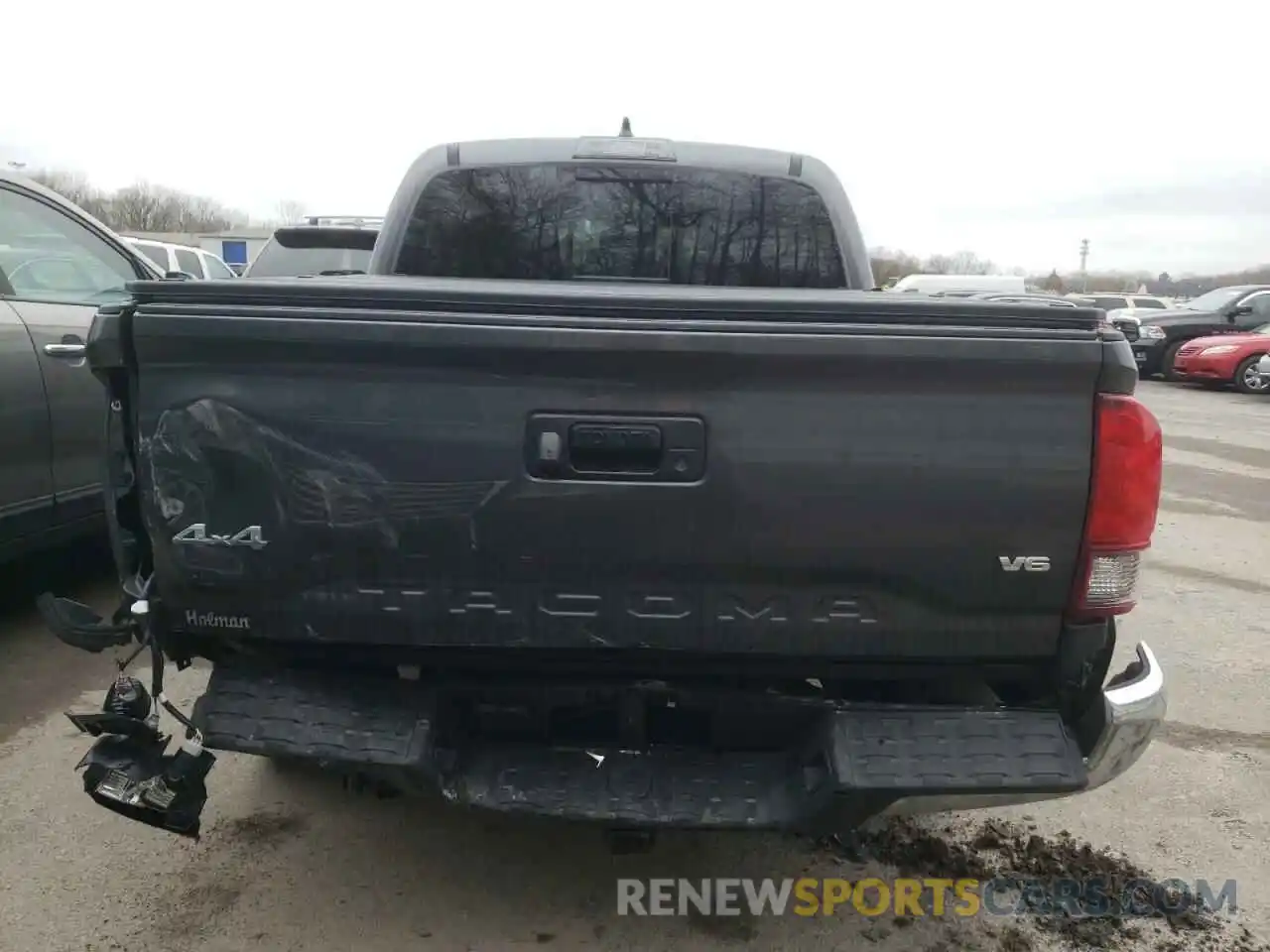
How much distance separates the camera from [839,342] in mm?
2111

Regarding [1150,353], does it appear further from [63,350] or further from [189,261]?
[63,350]

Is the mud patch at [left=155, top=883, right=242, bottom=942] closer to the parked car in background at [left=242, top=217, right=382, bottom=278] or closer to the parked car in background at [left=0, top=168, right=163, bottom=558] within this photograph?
the parked car in background at [left=0, top=168, right=163, bottom=558]

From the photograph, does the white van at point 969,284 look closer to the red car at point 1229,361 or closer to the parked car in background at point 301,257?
the red car at point 1229,361

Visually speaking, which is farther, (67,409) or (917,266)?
(917,266)

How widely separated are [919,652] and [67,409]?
3.73 metres

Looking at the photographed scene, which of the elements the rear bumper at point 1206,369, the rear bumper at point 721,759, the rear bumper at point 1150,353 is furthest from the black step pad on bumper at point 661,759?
the rear bumper at point 1150,353

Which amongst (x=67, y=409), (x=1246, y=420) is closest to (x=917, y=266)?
(x=1246, y=420)

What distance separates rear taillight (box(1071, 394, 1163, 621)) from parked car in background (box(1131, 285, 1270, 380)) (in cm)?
1977

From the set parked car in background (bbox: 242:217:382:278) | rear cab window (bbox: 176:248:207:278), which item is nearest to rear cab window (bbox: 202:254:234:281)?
rear cab window (bbox: 176:248:207:278)

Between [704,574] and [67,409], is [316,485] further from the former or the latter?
→ [67,409]

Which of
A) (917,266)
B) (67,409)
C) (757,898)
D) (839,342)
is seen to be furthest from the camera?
(917,266)

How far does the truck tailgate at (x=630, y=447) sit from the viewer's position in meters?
2.13

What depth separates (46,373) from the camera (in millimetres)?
4203

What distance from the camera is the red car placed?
18.5 m
